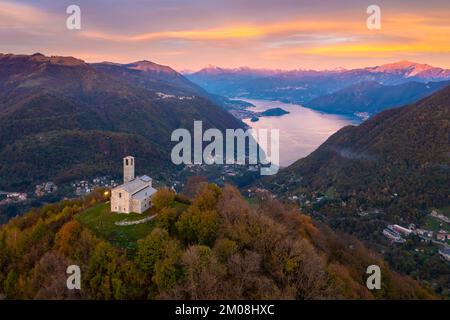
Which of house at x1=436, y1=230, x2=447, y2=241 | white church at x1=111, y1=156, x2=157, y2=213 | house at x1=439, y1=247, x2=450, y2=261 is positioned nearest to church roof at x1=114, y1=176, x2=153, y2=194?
white church at x1=111, y1=156, x2=157, y2=213

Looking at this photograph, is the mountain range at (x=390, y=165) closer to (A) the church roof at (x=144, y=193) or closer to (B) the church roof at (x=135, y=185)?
(B) the church roof at (x=135, y=185)

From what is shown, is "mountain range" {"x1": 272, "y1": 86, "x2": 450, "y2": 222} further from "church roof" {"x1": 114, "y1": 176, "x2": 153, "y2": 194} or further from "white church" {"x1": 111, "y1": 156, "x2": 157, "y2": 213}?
"white church" {"x1": 111, "y1": 156, "x2": 157, "y2": 213}

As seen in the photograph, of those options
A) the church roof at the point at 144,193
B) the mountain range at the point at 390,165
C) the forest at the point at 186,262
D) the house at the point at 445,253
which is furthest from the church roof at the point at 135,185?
the mountain range at the point at 390,165

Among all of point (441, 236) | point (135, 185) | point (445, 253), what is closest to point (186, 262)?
point (135, 185)

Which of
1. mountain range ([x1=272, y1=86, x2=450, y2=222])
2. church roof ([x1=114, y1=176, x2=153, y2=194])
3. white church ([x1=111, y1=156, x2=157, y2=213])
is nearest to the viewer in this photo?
white church ([x1=111, y1=156, x2=157, y2=213])

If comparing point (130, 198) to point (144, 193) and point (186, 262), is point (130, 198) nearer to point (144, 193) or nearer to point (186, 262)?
point (144, 193)

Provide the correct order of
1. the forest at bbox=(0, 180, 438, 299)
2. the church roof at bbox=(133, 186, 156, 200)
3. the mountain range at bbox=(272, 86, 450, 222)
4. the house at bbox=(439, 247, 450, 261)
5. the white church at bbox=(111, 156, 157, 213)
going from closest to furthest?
the forest at bbox=(0, 180, 438, 299) → the white church at bbox=(111, 156, 157, 213) → the church roof at bbox=(133, 186, 156, 200) → the house at bbox=(439, 247, 450, 261) → the mountain range at bbox=(272, 86, 450, 222)
